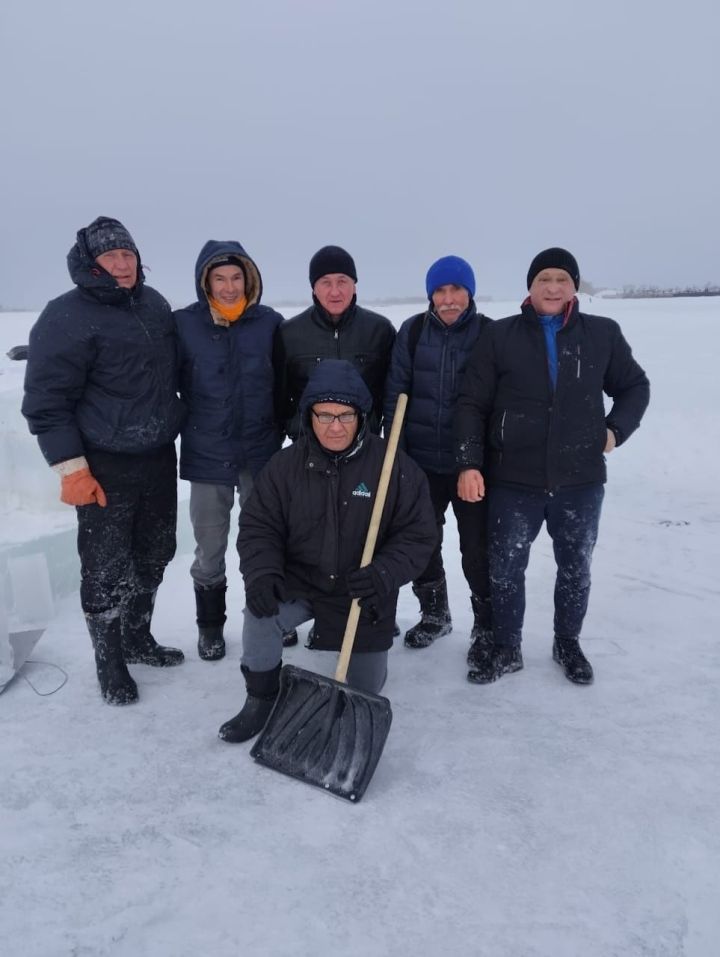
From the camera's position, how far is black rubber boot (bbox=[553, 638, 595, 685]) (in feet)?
9.26

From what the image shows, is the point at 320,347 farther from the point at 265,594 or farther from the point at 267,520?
the point at 265,594

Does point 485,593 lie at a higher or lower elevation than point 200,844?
higher

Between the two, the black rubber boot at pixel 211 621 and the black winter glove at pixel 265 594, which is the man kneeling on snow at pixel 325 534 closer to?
the black winter glove at pixel 265 594

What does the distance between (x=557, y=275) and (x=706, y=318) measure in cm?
1262

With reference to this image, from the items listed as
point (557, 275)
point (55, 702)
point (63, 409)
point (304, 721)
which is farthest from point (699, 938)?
point (63, 409)

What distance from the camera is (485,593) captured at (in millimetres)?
3025

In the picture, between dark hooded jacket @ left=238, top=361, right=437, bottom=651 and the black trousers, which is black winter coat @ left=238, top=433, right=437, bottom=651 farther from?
the black trousers

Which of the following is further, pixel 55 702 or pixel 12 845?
pixel 55 702

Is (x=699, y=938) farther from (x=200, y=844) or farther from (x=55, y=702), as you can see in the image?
(x=55, y=702)

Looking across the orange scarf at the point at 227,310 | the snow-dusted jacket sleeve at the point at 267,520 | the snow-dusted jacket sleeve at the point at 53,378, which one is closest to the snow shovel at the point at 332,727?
the snow-dusted jacket sleeve at the point at 267,520

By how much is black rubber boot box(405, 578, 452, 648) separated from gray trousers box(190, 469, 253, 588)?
1016mm

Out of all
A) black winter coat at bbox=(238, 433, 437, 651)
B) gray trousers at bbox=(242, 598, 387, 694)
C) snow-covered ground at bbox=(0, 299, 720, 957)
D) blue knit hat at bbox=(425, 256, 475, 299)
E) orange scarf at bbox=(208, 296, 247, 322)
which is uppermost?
blue knit hat at bbox=(425, 256, 475, 299)

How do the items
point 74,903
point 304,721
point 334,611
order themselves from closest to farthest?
point 74,903 < point 304,721 < point 334,611

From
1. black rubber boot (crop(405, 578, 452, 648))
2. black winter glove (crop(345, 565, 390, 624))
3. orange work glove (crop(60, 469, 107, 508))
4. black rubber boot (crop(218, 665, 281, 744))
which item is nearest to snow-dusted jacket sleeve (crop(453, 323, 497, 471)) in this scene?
black winter glove (crop(345, 565, 390, 624))
